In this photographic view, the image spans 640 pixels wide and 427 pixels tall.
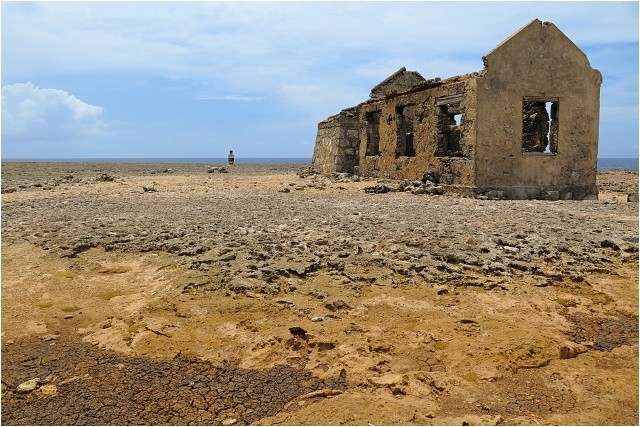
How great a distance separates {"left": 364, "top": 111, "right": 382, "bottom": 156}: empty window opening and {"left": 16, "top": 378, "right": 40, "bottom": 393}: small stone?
59.4 ft

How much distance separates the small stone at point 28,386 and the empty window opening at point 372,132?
59.4 feet

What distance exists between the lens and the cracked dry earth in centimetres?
346

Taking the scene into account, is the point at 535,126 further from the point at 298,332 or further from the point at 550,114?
the point at 298,332

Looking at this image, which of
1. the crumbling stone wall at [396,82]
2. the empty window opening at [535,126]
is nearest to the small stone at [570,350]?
the empty window opening at [535,126]

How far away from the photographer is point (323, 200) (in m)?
12.6

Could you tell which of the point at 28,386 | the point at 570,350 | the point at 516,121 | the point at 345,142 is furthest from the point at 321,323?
the point at 345,142

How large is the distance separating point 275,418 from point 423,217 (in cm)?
636

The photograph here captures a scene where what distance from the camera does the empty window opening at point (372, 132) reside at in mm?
21016

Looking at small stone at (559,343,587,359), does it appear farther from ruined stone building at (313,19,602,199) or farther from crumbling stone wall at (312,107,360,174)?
crumbling stone wall at (312,107,360,174)

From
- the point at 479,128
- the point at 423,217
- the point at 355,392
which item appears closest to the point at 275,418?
the point at 355,392

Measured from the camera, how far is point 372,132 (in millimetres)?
21016

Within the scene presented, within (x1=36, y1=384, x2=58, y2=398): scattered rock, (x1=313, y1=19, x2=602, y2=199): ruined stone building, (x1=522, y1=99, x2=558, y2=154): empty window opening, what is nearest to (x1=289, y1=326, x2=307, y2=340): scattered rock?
(x1=36, y1=384, x2=58, y2=398): scattered rock

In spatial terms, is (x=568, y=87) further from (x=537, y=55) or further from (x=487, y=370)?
(x=487, y=370)

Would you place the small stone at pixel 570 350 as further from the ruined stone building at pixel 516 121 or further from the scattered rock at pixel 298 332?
the ruined stone building at pixel 516 121
